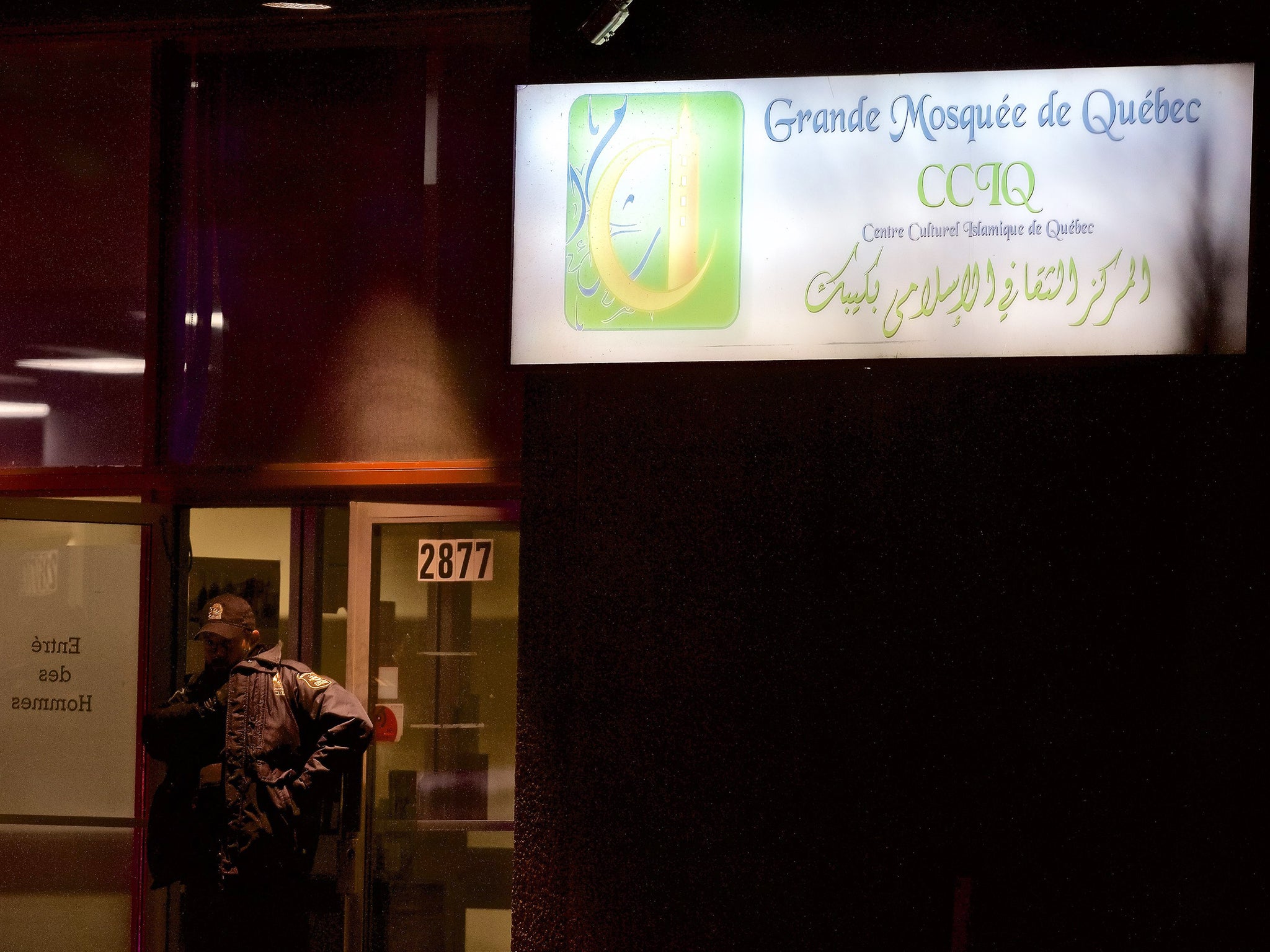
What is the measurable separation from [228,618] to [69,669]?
1157mm

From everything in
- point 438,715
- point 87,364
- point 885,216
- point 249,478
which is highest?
point 885,216

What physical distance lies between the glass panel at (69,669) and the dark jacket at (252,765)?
27.7 inches

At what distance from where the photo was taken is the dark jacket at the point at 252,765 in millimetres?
4672

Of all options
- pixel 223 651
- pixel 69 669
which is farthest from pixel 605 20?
pixel 69 669

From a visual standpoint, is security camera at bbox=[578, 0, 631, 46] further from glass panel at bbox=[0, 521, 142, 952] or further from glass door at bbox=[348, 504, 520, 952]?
glass panel at bbox=[0, 521, 142, 952]

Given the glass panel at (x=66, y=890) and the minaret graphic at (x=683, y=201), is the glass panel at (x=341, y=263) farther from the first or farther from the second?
the glass panel at (x=66, y=890)

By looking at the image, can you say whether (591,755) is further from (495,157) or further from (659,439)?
(495,157)

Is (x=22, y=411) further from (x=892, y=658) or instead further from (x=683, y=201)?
(x=892, y=658)

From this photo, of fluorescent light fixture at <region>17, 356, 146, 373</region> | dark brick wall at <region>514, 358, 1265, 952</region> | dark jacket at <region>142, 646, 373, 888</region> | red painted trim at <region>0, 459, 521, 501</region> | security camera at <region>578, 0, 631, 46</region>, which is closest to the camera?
dark brick wall at <region>514, 358, 1265, 952</region>

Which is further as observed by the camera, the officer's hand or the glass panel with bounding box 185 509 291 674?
the glass panel with bounding box 185 509 291 674

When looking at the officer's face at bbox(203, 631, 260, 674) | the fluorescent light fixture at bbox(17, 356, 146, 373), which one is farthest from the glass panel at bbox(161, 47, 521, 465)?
the officer's face at bbox(203, 631, 260, 674)

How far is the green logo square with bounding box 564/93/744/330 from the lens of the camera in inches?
176

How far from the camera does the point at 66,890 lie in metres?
5.55

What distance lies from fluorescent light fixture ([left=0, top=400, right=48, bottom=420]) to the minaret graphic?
333 centimetres
